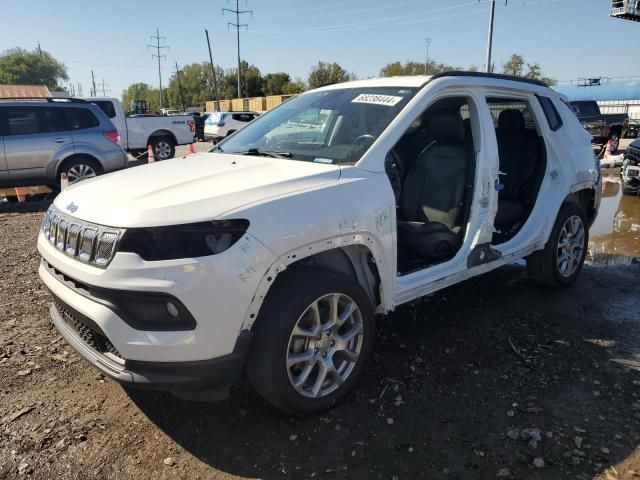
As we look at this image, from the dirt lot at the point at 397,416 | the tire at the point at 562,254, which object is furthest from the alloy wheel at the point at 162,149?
the tire at the point at 562,254

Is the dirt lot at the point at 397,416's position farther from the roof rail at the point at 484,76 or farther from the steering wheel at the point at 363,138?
the roof rail at the point at 484,76

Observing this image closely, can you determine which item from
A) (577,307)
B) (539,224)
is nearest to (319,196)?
(539,224)

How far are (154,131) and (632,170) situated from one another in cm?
1396

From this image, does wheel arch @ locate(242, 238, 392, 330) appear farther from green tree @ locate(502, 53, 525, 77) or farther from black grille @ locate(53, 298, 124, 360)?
green tree @ locate(502, 53, 525, 77)

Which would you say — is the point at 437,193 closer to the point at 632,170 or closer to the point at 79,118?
the point at 632,170

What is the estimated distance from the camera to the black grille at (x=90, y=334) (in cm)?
258

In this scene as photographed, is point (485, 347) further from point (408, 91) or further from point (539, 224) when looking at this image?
point (408, 91)

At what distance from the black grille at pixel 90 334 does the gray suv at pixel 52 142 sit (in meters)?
7.28

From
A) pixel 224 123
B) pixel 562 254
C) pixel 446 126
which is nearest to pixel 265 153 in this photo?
pixel 446 126

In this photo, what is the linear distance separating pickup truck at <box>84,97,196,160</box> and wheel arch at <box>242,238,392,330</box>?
14.8 metres

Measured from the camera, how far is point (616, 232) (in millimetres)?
7324

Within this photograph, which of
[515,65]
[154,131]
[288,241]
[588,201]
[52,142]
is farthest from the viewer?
[515,65]

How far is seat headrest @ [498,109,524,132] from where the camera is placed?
15.4 ft

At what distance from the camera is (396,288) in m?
3.24
